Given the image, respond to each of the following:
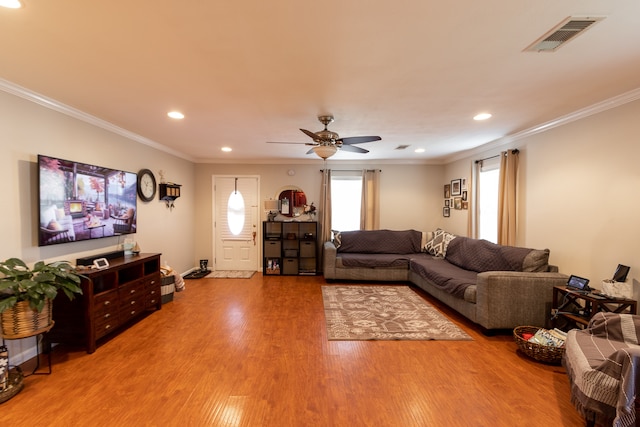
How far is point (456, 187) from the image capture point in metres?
5.83

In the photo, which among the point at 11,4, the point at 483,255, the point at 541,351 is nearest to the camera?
the point at 11,4

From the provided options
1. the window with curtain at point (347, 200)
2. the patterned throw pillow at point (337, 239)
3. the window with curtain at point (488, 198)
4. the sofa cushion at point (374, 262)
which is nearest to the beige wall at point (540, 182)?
the window with curtain at point (488, 198)

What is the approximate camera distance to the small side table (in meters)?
2.51

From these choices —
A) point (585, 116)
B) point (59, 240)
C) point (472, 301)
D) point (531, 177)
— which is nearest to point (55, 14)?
point (59, 240)

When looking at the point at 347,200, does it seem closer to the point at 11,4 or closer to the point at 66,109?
the point at 66,109

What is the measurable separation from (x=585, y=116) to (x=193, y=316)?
5.21 metres

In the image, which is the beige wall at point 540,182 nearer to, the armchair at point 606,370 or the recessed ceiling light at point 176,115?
the armchair at point 606,370

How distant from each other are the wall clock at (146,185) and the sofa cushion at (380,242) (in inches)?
141

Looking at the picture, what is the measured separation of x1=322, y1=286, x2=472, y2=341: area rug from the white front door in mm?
2406

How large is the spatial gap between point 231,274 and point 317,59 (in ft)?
16.7

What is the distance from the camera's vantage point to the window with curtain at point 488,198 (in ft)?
15.4

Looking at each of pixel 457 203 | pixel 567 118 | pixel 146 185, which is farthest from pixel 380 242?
pixel 146 185

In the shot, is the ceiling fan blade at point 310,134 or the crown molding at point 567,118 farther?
the ceiling fan blade at point 310,134

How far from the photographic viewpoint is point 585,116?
3080mm
